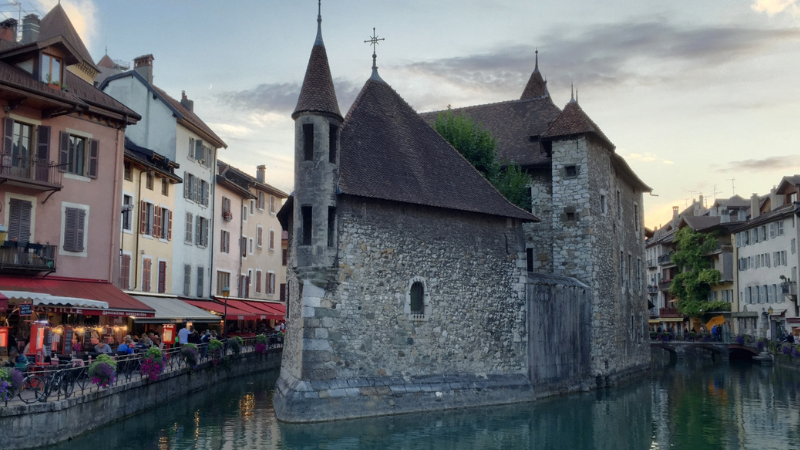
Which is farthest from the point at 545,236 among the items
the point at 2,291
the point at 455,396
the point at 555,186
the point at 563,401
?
the point at 2,291

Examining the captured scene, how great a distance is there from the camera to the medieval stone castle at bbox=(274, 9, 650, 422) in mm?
20234

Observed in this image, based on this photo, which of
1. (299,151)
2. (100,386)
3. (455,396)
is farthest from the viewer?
(455,396)

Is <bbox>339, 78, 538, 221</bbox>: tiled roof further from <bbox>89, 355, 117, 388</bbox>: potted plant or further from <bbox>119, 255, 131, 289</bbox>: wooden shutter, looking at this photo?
<bbox>119, 255, 131, 289</bbox>: wooden shutter

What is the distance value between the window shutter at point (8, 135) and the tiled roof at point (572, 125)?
18742mm

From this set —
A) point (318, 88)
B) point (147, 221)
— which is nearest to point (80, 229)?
point (147, 221)

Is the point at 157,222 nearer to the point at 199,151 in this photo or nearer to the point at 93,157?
the point at 199,151

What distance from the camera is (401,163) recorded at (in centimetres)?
2300

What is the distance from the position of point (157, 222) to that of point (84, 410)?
→ 1635cm

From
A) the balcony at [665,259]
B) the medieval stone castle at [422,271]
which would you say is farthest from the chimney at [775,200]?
the medieval stone castle at [422,271]

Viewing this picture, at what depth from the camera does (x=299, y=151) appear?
20.8m

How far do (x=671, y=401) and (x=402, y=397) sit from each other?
1108 centimetres

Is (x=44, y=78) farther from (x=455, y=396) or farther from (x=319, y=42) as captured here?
(x=455, y=396)

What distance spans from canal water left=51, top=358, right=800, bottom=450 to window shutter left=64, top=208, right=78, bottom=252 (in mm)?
5844

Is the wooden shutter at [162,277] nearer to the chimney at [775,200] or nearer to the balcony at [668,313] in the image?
the chimney at [775,200]
